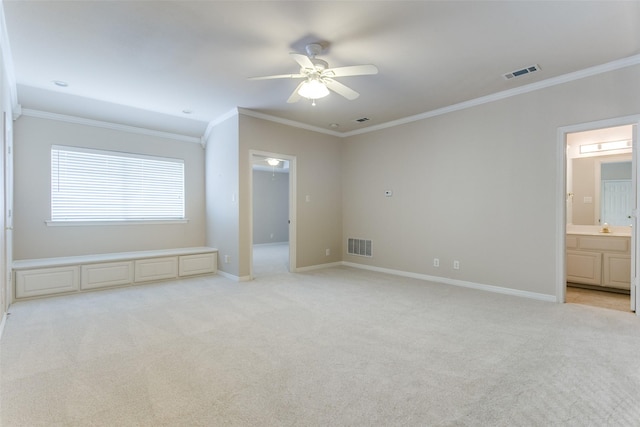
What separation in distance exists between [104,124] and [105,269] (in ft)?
7.62

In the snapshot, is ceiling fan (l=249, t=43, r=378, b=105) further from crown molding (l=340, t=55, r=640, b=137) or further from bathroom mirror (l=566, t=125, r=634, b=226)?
bathroom mirror (l=566, t=125, r=634, b=226)

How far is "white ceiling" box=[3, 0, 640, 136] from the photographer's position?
2.51m

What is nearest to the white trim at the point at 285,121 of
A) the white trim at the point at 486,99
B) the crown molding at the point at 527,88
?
the white trim at the point at 486,99

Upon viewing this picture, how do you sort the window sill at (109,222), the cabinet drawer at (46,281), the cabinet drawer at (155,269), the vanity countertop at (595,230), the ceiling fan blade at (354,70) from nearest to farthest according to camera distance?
1. the ceiling fan blade at (354,70)
2. the cabinet drawer at (46,281)
3. the vanity countertop at (595,230)
4. the window sill at (109,222)
5. the cabinet drawer at (155,269)

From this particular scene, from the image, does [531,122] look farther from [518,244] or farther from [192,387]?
[192,387]

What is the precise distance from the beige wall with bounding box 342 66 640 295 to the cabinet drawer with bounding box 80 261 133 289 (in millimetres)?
4014

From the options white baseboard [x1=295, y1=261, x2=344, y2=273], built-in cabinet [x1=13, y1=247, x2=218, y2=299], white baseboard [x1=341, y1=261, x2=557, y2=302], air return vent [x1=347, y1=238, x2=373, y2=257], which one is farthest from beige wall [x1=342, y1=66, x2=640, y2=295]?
built-in cabinet [x1=13, y1=247, x2=218, y2=299]

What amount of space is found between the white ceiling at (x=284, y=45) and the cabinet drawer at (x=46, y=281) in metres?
2.30

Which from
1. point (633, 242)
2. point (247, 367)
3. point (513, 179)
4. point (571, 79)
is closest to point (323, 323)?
point (247, 367)

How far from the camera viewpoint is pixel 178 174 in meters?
5.93

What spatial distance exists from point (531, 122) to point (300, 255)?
13.3 feet

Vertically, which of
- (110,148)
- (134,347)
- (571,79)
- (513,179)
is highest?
(571,79)

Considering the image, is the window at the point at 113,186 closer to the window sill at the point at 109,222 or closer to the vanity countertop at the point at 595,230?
the window sill at the point at 109,222

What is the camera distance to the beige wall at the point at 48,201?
4438 mm
